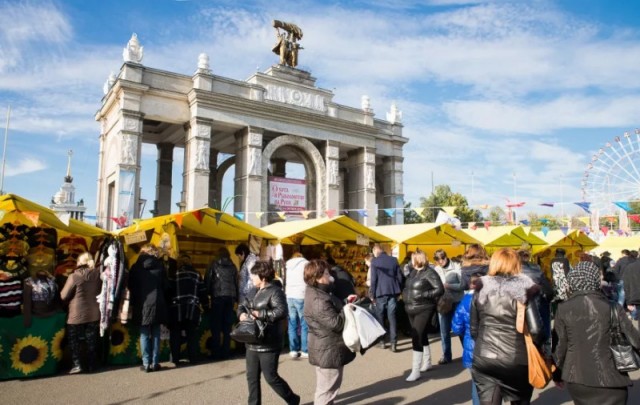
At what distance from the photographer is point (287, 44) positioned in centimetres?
2788

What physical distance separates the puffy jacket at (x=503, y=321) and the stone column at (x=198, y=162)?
1964cm

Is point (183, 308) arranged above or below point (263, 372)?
above

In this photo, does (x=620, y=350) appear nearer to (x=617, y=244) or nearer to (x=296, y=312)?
(x=296, y=312)

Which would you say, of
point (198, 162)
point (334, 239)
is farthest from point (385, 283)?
point (198, 162)

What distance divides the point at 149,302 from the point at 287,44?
78.2ft

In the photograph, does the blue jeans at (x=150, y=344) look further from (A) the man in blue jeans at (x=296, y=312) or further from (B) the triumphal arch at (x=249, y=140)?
(B) the triumphal arch at (x=249, y=140)

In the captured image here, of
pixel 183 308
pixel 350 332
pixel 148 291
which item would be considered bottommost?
pixel 183 308

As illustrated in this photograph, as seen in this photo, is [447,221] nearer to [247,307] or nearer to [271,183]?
[247,307]

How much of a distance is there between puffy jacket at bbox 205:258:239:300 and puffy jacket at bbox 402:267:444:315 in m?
3.12

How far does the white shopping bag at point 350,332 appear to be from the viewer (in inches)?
162

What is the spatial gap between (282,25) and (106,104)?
1158 centimetres

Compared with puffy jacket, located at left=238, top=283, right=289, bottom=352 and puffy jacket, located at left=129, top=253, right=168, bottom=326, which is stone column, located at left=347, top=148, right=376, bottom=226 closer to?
puffy jacket, located at left=129, top=253, right=168, bottom=326

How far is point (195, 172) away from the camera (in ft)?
72.3

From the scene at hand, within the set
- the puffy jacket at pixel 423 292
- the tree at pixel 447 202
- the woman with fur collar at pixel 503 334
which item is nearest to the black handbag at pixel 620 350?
the woman with fur collar at pixel 503 334
